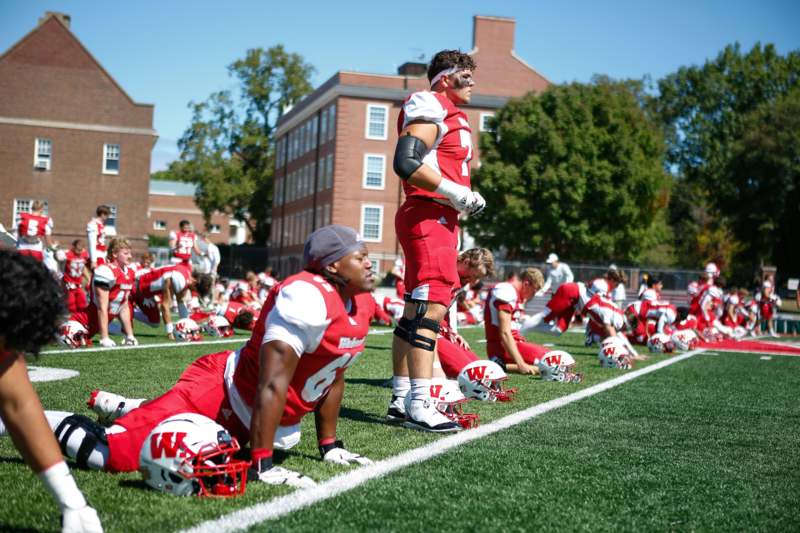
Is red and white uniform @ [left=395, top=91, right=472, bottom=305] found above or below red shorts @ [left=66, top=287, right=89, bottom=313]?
above

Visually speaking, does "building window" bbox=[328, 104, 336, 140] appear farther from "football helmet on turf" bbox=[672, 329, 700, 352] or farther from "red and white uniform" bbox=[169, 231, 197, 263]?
"football helmet on turf" bbox=[672, 329, 700, 352]

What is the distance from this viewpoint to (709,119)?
69.9 meters

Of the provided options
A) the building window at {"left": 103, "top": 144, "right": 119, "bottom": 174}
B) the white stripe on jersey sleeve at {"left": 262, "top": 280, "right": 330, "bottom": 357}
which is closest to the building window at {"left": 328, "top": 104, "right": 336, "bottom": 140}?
the building window at {"left": 103, "top": 144, "right": 119, "bottom": 174}

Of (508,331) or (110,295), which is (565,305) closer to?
(508,331)

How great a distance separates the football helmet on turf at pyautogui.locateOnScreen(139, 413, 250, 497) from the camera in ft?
12.8

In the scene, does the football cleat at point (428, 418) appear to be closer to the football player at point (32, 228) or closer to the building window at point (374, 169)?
the football player at point (32, 228)

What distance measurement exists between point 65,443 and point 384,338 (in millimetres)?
13166

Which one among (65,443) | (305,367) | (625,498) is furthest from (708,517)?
(65,443)

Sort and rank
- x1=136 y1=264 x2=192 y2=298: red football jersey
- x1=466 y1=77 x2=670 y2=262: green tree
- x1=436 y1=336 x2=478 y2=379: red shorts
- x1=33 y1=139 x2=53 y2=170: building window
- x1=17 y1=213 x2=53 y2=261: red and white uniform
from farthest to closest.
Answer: x1=33 y1=139 x2=53 y2=170: building window
x1=466 y1=77 x2=670 y2=262: green tree
x1=17 y1=213 x2=53 y2=261: red and white uniform
x1=136 y1=264 x2=192 y2=298: red football jersey
x1=436 y1=336 x2=478 y2=379: red shorts

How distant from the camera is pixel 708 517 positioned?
4.04 metres

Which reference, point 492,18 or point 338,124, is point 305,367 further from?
point 492,18

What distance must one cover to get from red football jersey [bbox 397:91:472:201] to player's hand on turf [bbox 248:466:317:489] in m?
2.46

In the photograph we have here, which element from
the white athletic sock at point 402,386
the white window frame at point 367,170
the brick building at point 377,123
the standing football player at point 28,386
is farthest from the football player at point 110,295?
the white window frame at point 367,170

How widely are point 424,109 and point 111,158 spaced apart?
166ft
